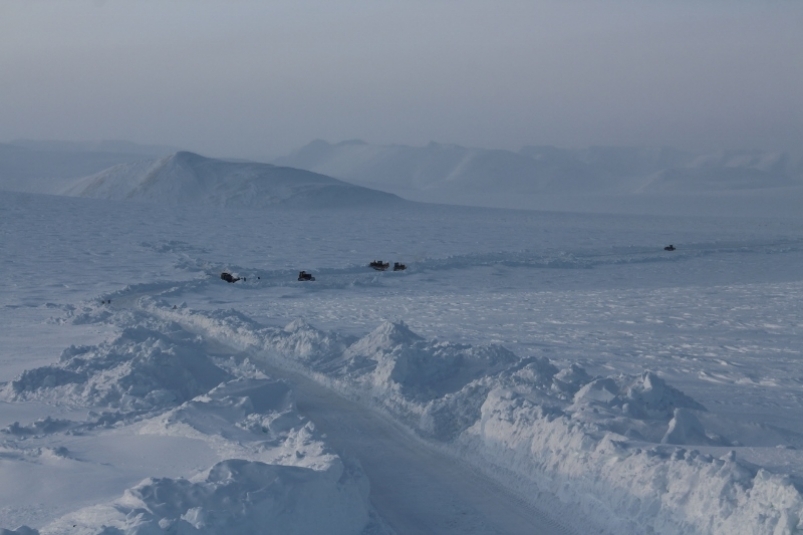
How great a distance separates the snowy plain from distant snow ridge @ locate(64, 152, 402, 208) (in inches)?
1347

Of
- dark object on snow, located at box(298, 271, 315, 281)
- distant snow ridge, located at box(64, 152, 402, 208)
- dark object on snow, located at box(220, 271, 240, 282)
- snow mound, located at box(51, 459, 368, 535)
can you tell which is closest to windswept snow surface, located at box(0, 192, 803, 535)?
snow mound, located at box(51, 459, 368, 535)

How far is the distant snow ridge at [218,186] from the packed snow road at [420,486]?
1860 inches

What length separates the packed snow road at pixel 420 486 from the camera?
20.8 ft

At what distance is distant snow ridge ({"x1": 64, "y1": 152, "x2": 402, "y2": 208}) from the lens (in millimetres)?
57000

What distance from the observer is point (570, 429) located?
7320 millimetres

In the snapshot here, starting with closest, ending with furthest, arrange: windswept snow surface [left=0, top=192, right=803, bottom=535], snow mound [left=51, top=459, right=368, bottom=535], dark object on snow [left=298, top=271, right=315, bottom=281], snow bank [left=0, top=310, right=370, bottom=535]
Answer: snow mound [left=51, top=459, right=368, bottom=535]
snow bank [left=0, top=310, right=370, bottom=535]
windswept snow surface [left=0, top=192, right=803, bottom=535]
dark object on snow [left=298, top=271, right=315, bottom=281]

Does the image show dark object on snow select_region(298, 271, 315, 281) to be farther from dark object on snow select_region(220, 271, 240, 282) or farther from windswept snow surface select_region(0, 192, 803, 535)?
dark object on snow select_region(220, 271, 240, 282)

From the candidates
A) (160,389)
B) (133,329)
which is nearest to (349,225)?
(133,329)

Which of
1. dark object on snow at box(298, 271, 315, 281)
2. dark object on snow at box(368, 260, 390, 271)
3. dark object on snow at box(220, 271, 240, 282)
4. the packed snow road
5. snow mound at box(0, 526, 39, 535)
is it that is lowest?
the packed snow road

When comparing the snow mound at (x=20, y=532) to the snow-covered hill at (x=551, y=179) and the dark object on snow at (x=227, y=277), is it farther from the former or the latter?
the snow-covered hill at (x=551, y=179)

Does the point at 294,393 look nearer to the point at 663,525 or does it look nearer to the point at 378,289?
the point at 663,525

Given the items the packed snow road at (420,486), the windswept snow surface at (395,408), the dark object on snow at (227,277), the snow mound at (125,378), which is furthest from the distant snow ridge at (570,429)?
the dark object on snow at (227,277)

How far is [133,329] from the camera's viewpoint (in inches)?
505

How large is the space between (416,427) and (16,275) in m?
17.5
